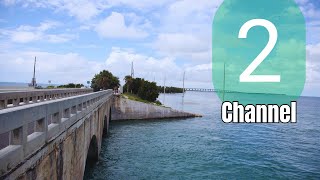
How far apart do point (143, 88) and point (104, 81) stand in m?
13.3

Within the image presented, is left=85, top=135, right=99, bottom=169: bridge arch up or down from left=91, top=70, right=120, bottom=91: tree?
down

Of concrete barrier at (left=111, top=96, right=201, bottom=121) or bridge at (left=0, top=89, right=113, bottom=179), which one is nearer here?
bridge at (left=0, top=89, right=113, bottom=179)

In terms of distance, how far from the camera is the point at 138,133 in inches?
2083

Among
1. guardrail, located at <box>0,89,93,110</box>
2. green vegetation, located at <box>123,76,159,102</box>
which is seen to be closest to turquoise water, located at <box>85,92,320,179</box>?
guardrail, located at <box>0,89,93,110</box>

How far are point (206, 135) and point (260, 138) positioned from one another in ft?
29.4

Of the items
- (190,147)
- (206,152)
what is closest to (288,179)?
(206,152)

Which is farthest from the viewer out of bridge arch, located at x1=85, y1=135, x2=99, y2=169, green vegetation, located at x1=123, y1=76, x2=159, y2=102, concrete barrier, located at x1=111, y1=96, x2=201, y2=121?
green vegetation, located at x1=123, y1=76, x2=159, y2=102

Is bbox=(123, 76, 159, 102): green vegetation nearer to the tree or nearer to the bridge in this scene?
the tree

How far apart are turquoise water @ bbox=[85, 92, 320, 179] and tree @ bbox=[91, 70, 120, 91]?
47.1m

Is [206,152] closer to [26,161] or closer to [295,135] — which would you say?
[295,135]

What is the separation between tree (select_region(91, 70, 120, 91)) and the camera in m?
105

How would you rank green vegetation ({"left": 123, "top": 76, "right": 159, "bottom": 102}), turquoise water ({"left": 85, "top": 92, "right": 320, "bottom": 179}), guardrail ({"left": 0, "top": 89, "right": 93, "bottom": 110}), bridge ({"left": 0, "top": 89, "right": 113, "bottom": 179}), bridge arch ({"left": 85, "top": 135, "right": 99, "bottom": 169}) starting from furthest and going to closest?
green vegetation ({"left": 123, "top": 76, "right": 159, "bottom": 102})
turquoise water ({"left": 85, "top": 92, "right": 320, "bottom": 179})
bridge arch ({"left": 85, "top": 135, "right": 99, "bottom": 169})
guardrail ({"left": 0, "top": 89, "right": 93, "bottom": 110})
bridge ({"left": 0, "top": 89, "right": 113, "bottom": 179})

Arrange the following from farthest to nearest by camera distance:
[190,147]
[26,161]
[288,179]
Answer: [190,147] → [288,179] → [26,161]

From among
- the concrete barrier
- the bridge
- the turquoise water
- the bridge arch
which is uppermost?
the bridge
